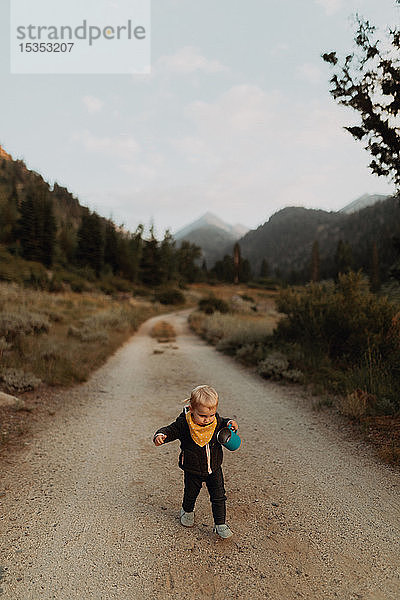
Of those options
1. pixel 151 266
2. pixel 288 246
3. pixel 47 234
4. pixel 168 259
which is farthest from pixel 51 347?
pixel 288 246

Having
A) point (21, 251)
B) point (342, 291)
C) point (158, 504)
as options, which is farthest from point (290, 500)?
point (21, 251)

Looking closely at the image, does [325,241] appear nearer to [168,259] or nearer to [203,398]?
[168,259]

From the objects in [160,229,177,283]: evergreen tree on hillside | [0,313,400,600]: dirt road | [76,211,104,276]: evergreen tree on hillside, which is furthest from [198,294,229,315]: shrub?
[160,229,177,283]: evergreen tree on hillside

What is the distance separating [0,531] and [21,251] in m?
43.2

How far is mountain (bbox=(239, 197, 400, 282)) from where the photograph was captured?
293ft

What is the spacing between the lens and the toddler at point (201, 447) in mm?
2941

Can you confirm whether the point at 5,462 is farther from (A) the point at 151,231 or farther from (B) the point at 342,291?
(A) the point at 151,231

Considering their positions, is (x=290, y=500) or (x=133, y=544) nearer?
(x=133, y=544)

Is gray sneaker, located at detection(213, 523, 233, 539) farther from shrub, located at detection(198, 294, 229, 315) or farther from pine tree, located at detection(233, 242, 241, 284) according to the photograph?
pine tree, located at detection(233, 242, 241, 284)

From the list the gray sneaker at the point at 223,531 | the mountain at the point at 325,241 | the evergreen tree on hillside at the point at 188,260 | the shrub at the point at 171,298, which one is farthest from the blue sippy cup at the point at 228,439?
the mountain at the point at 325,241

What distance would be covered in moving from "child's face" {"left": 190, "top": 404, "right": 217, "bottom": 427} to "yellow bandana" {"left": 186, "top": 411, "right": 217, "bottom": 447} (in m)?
0.04

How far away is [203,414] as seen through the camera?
2.92 meters

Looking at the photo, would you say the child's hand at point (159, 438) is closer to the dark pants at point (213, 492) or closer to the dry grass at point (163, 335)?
the dark pants at point (213, 492)

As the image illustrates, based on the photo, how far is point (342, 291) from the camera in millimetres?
10398
